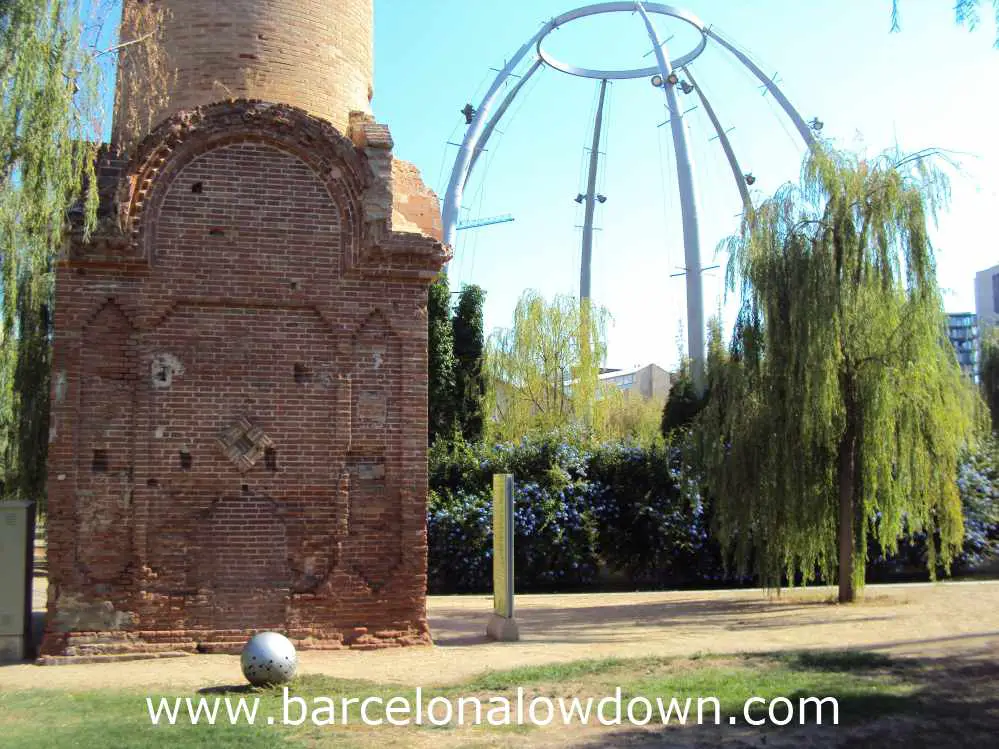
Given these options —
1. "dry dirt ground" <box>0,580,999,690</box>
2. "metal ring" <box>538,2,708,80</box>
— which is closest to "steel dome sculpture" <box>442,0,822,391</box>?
"metal ring" <box>538,2,708,80</box>

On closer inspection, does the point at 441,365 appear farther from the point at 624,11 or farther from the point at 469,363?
the point at 624,11

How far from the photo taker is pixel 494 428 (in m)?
29.3

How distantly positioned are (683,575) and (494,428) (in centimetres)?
1004

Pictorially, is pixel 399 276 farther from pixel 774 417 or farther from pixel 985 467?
pixel 985 467

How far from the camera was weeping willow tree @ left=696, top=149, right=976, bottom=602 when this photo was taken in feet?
45.1

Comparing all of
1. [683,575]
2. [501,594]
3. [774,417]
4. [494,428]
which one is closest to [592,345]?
[494,428]

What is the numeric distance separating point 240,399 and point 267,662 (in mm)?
3171

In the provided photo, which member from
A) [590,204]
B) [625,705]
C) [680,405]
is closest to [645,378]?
[590,204]

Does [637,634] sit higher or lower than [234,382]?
lower

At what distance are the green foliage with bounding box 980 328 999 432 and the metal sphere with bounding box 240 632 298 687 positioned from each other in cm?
2819

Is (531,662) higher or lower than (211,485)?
lower

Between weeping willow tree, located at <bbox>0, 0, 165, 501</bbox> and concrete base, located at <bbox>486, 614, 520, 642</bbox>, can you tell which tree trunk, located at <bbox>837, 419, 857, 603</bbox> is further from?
weeping willow tree, located at <bbox>0, 0, 165, 501</bbox>

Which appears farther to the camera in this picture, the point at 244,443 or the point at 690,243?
the point at 690,243

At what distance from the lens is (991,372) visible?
3016 centimetres
